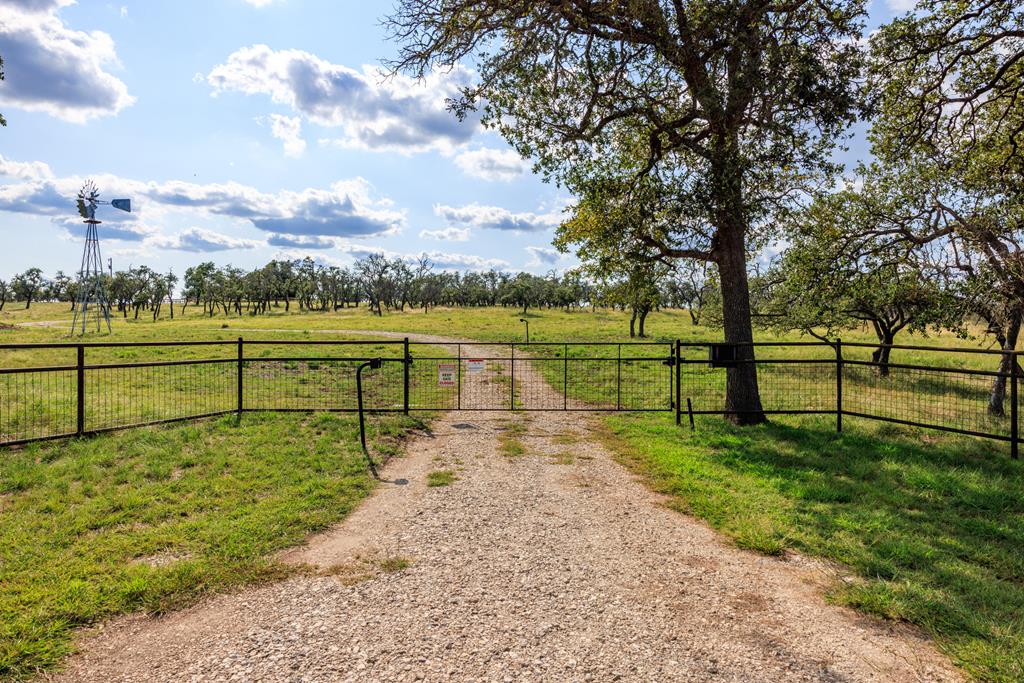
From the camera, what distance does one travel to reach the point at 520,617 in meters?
3.94

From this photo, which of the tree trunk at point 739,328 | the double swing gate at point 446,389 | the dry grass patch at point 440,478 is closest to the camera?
the dry grass patch at point 440,478

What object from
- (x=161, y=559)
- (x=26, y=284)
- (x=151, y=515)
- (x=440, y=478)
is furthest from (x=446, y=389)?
(x=26, y=284)

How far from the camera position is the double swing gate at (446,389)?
9.46 metres

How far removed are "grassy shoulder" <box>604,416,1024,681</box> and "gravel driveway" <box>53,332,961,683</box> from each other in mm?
340

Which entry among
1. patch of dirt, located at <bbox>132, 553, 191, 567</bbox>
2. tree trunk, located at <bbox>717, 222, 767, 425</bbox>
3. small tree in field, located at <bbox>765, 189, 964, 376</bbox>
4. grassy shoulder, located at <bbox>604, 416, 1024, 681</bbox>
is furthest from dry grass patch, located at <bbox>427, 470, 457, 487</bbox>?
small tree in field, located at <bbox>765, 189, 964, 376</bbox>

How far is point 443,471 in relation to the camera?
308 inches

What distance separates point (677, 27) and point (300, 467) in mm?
10566

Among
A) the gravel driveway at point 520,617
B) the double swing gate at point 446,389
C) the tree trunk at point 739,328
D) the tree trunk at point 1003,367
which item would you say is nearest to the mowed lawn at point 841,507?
the gravel driveway at point 520,617

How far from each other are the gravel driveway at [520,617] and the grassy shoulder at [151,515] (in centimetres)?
33

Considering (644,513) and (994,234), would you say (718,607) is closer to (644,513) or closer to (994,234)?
(644,513)

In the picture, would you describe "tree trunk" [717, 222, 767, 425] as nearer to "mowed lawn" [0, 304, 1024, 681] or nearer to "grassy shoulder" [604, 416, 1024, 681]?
"mowed lawn" [0, 304, 1024, 681]

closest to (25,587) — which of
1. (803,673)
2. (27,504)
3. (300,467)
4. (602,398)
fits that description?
(27,504)

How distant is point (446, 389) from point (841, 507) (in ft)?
35.6

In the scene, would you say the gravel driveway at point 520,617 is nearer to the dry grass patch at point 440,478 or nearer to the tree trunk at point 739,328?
the dry grass patch at point 440,478
